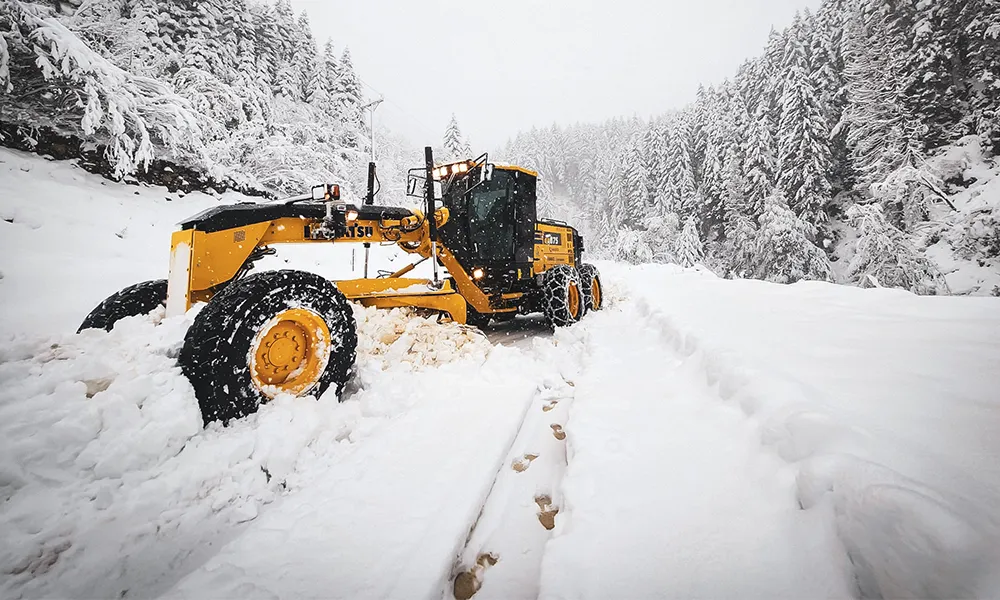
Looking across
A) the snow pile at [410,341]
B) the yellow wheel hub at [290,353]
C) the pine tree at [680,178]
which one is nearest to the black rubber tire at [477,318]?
the snow pile at [410,341]

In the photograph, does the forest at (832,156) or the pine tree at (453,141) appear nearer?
the forest at (832,156)

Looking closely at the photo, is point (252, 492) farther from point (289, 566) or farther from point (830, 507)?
point (830, 507)

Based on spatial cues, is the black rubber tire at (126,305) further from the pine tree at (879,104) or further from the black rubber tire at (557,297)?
the pine tree at (879,104)

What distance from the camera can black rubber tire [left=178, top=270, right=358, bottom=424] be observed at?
2.21 m

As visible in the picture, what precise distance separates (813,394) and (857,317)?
7.29ft

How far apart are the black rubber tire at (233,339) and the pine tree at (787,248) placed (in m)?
26.3

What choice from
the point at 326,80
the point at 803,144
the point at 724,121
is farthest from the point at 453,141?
the point at 803,144

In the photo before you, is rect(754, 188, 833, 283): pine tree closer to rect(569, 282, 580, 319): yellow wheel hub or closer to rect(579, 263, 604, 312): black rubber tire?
rect(579, 263, 604, 312): black rubber tire

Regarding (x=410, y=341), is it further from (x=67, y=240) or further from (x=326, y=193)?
(x=67, y=240)

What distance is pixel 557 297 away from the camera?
632 cm

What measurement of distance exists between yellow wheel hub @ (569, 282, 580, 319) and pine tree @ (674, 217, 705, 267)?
26.5m

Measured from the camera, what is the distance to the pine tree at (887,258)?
1213 centimetres

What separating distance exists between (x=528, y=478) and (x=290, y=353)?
1818 millimetres

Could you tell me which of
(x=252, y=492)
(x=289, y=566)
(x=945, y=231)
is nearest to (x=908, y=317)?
(x=289, y=566)
